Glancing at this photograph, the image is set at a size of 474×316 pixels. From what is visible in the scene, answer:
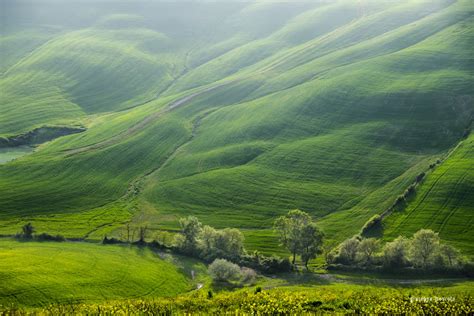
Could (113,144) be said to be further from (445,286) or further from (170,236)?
(445,286)

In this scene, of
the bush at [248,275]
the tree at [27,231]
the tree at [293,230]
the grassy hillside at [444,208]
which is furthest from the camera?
the tree at [27,231]

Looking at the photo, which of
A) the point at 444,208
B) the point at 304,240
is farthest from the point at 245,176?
the point at 444,208

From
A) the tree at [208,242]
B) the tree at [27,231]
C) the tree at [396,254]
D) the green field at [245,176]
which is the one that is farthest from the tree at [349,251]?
the tree at [27,231]

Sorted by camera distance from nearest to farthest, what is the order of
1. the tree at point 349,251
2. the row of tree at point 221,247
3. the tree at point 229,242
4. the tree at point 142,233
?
the row of tree at point 221,247 → the tree at point 349,251 → the tree at point 229,242 → the tree at point 142,233

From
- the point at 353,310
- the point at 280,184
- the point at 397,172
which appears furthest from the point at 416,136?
the point at 353,310

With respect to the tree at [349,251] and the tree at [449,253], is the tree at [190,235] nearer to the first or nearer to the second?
the tree at [349,251]

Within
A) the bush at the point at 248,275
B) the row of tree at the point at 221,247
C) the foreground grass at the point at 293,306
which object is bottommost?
the bush at the point at 248,275

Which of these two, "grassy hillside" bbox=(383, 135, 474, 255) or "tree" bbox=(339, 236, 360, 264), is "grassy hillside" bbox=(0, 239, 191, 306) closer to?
"tree" bbox=(339, 236, 360, 264)
